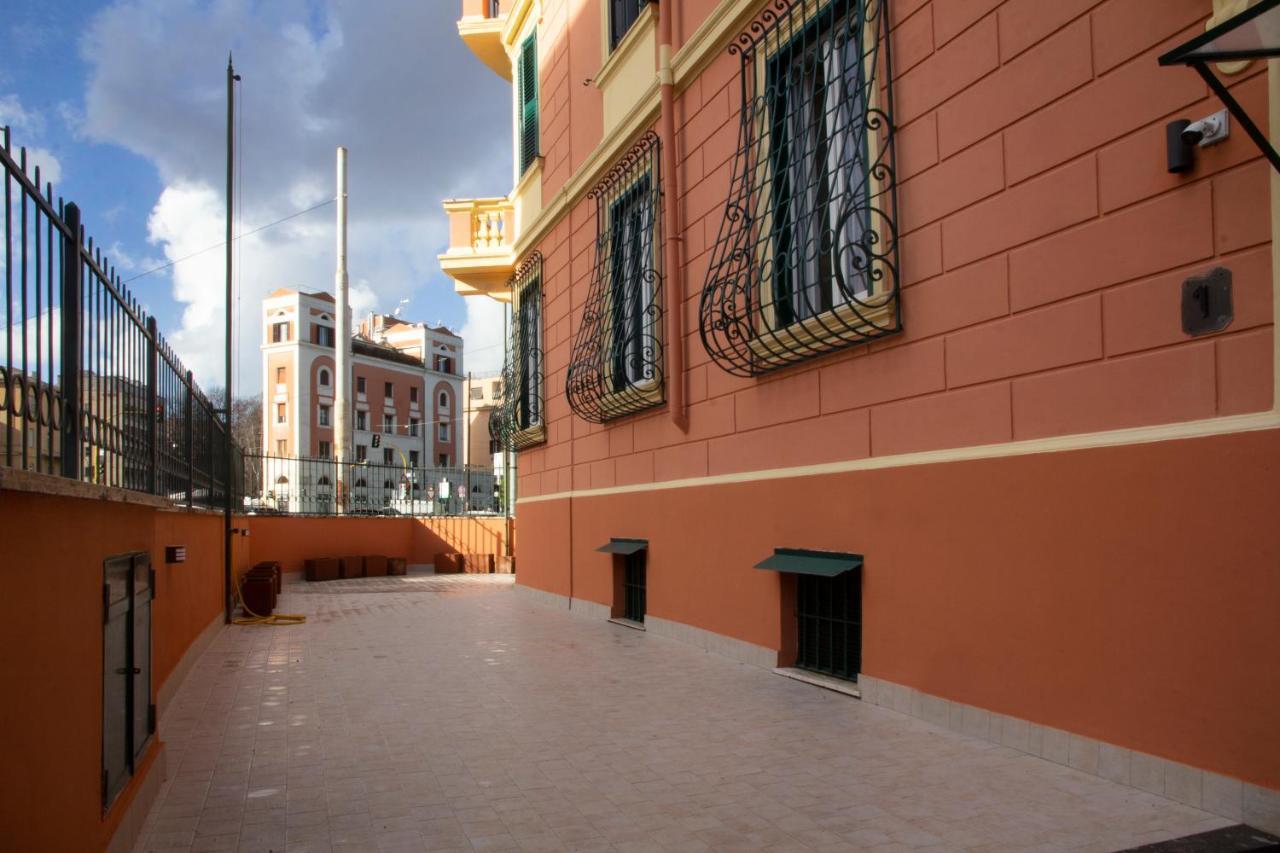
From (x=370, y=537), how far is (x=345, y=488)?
4.06 feet

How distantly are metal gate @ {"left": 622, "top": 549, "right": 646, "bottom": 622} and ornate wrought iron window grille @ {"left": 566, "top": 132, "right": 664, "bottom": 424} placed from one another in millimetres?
1579

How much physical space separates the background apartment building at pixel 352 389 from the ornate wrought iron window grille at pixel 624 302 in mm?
49569

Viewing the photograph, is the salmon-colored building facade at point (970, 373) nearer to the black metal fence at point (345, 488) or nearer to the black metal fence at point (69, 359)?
the black metal fence at point (69, 359)

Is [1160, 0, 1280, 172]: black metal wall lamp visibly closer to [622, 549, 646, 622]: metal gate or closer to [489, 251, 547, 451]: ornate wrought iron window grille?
[622, 549, 646, 622]: metal gate

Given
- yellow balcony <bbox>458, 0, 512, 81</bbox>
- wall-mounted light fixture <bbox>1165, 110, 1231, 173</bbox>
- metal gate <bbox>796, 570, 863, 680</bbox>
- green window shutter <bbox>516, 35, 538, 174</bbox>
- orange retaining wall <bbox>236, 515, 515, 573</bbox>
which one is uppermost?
yellow balcony <bbox>458, 0, 512, 81</bbox>

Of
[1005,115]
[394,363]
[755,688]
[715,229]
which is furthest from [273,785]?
[394,363]

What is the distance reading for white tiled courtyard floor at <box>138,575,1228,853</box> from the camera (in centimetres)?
391

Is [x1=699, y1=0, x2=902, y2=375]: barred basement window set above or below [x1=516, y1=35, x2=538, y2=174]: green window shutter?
below

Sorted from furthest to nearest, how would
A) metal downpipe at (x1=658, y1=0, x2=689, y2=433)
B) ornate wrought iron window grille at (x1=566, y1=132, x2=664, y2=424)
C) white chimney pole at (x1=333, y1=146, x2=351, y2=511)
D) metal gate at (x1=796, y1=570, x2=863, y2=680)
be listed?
1. white chimney pole at (x1=333, y1=146, x2=351, y2=511)
2. ornate wrought iron window grille at (x1=566, y1=132, x2=664, y2=424)
3. metal downpipe at (x1=658, y1=0, x2=689, y2=433)
4. metal gate at (x1=796, y1=570, x2=863, y2=680)

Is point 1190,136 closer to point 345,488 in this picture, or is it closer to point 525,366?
point 525,366

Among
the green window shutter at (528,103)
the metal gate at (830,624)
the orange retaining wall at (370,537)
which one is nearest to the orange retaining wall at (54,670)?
the metal gate at (830,624)

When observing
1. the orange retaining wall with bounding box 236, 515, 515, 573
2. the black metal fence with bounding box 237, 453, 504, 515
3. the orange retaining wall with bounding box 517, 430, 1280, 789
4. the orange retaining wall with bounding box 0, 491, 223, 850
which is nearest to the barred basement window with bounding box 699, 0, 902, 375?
the orange retaining wall with bounding box 517, 430, 1280, 789

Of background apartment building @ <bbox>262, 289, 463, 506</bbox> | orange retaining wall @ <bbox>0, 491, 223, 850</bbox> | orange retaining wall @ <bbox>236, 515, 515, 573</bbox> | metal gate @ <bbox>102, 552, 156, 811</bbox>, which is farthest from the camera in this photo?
background apartment building @ <bbox>262, 289, 463, 506</bbox>

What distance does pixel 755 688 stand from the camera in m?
6.82
